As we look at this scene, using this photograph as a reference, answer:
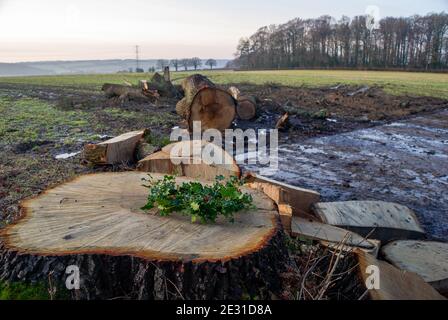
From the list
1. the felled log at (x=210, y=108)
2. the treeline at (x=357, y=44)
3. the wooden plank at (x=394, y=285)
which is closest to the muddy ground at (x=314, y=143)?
the felled log at (x=210, y=108)

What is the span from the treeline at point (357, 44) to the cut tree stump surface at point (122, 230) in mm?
45351

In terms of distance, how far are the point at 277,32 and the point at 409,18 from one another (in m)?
18.3

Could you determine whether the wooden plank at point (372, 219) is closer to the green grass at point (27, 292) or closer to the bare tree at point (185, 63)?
the green grass at point (27, 292)

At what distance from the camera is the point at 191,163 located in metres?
4.80

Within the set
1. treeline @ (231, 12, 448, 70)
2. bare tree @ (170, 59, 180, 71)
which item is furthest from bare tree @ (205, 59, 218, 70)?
treeline @ (231, 12, 448, 70)

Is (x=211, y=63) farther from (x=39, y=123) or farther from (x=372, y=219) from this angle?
(x=372, y=219)

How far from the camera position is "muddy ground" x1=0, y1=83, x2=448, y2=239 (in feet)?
18.7

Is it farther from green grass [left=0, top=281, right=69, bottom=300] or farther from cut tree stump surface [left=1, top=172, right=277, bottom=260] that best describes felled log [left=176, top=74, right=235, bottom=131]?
green grass [left=0, top=281, right=69, bottom=300]

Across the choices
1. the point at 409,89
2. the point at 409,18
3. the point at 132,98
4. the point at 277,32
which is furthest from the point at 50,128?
the point at 277,32

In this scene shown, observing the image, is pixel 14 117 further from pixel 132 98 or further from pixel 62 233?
pixel 62 233

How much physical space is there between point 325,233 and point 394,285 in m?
1.13

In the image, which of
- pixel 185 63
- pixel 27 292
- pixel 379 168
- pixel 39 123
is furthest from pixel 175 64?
pixel 27 292

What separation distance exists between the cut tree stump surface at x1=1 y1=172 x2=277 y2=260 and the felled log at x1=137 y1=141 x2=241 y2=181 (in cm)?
152

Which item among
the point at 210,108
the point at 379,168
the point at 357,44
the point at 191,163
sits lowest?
the point at 379,168
